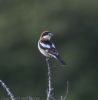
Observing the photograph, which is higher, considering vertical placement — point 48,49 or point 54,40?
point 48,49

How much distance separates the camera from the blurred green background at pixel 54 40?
81.5 feet

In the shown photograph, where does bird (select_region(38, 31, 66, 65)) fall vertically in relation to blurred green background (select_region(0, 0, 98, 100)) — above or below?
above

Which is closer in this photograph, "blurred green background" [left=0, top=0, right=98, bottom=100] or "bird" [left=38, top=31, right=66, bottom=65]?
"bird" [left=38, top=31, right=66, bottom=65]

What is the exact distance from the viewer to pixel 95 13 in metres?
26.5

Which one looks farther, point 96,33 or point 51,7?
point 51,7

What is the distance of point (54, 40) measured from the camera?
85.8 ft

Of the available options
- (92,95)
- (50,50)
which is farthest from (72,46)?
(50,50)

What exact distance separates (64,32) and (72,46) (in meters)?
0.71

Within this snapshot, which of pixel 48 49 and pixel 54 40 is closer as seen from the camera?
pixel 48 49

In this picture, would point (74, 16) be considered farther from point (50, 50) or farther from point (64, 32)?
point (50, 50)

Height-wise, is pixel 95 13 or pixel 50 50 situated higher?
pixel 50 50

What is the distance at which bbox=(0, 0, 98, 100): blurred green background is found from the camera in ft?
81.5

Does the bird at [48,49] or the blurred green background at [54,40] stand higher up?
the bird at [48,49]

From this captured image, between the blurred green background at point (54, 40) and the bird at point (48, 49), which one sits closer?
the bird at point (48, 49)
